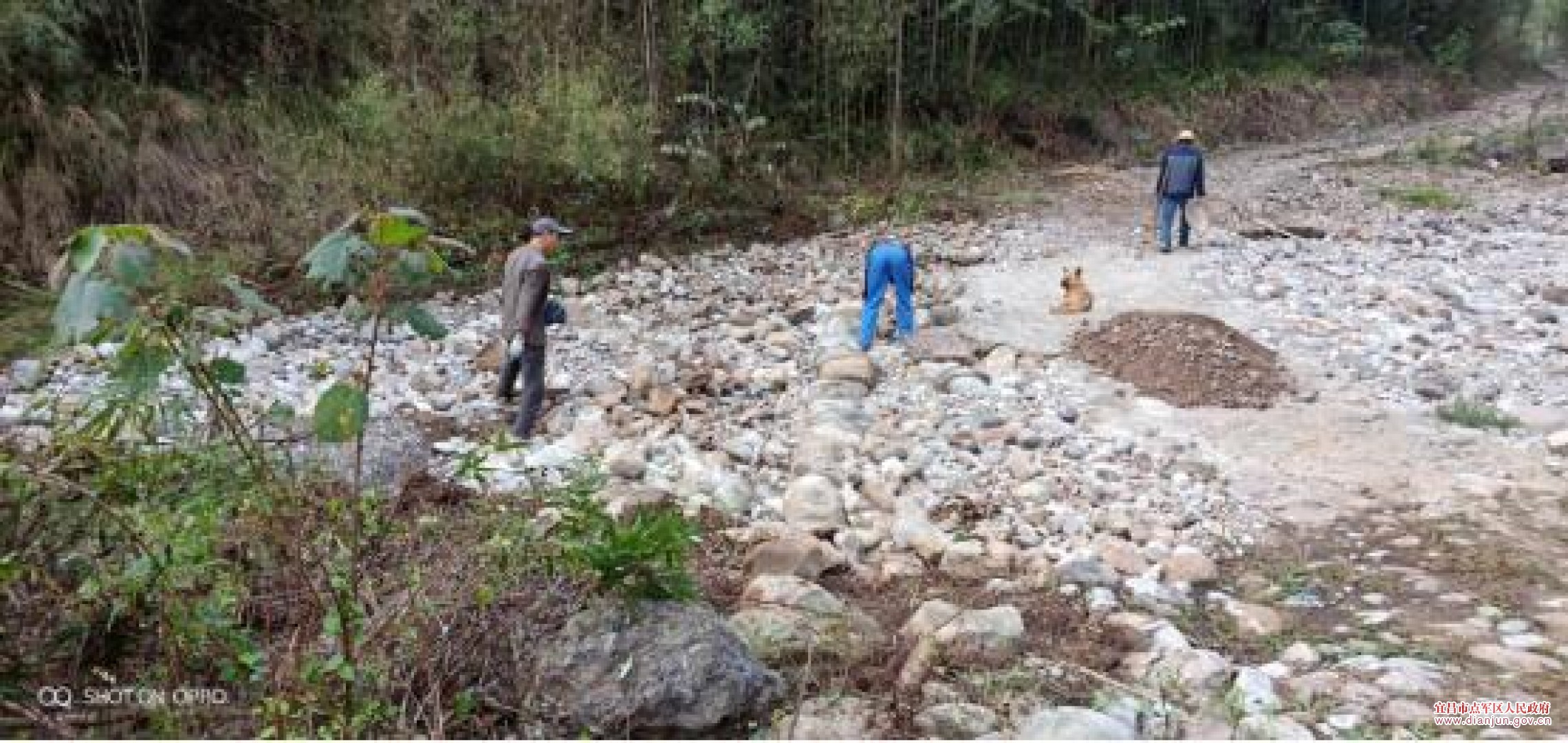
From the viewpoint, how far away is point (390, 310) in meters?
2.74

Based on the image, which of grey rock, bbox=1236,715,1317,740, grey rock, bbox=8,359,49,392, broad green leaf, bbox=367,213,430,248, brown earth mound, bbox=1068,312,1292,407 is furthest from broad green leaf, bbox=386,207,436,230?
grey rock, bbox=8,359,49,392

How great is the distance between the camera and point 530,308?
271 inches

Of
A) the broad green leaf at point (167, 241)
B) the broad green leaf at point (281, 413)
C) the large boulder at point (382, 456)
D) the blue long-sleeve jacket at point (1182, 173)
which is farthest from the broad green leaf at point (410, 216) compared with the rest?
the blue long-sleeve jacket at point (1182, 173)

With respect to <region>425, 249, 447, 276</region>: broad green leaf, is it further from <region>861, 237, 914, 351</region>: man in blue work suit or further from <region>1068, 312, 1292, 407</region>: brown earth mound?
<region>861, 237, 914, 351</region>: man in blue work suit

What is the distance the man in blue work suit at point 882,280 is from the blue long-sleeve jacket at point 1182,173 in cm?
438

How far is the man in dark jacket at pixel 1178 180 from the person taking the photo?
11.9 m

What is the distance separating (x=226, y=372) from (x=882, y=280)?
21.5 feet

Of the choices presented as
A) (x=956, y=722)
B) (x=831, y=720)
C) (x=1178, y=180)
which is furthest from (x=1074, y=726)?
(x=1178, y=180)

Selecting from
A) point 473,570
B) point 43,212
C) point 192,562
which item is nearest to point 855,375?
point 473,570

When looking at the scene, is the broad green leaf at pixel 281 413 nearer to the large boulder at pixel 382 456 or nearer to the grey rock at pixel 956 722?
the large boulder at pixel 382 456

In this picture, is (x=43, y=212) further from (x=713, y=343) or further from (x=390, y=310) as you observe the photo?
(x=390, y=310)

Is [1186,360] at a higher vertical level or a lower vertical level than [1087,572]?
higher

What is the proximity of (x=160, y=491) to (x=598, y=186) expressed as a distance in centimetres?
890

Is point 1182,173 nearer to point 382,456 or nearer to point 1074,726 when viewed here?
point 382,456
